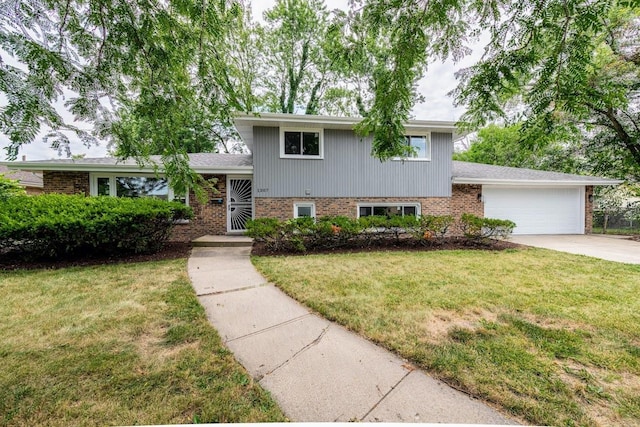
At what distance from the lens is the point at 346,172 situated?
9891 millimetres

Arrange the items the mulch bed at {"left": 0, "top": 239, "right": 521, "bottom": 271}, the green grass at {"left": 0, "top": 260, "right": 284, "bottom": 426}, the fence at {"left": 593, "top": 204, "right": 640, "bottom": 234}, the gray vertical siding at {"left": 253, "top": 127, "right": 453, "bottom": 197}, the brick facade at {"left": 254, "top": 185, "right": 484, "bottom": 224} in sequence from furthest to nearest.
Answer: the fence at {"left": 593, "top": 204, "right": 640, "bottom": 234} → the brick facade at {"left": 254, "top": 185, "right": 484, "bottom": 224} → the gray vertical siding at {"left": 253, "top": 127, "right": 453, "bottom": 197} → the mulch bed at {"left": 0, "top": 239, "right": 521, "bottom": 271} → the green grass at {"left": 0, "top": 260, "right": 284, "bottom": 426}

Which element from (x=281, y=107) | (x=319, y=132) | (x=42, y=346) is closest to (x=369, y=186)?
(x=319, y=132)

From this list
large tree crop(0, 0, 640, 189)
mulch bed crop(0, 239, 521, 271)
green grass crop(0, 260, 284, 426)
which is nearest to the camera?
green grass crop(0, 260, 284, 426)

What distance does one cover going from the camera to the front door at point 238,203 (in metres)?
9.82

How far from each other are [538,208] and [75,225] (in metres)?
16.3

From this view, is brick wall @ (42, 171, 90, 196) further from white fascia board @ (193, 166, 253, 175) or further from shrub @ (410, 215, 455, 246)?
shrub @ (410, 215, 455, 246)

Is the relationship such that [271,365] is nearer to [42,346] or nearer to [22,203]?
[42,346]

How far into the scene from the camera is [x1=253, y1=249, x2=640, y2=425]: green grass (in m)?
2.04

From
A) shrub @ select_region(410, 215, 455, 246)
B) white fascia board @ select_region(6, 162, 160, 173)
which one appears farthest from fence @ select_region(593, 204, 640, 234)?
white fascia board @ select_region(6, 162, 160, 173)

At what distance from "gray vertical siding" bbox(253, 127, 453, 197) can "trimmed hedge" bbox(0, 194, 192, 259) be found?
3.61 meters

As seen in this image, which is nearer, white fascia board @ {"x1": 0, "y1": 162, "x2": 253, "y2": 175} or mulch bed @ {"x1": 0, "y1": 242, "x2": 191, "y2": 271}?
mulch bed @ {"x1": 0, "y1": 242, "x2": 191, "y2": 271}

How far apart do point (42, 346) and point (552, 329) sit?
559cm

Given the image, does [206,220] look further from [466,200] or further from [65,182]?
[466,200]

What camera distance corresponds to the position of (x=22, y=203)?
6.07 m
